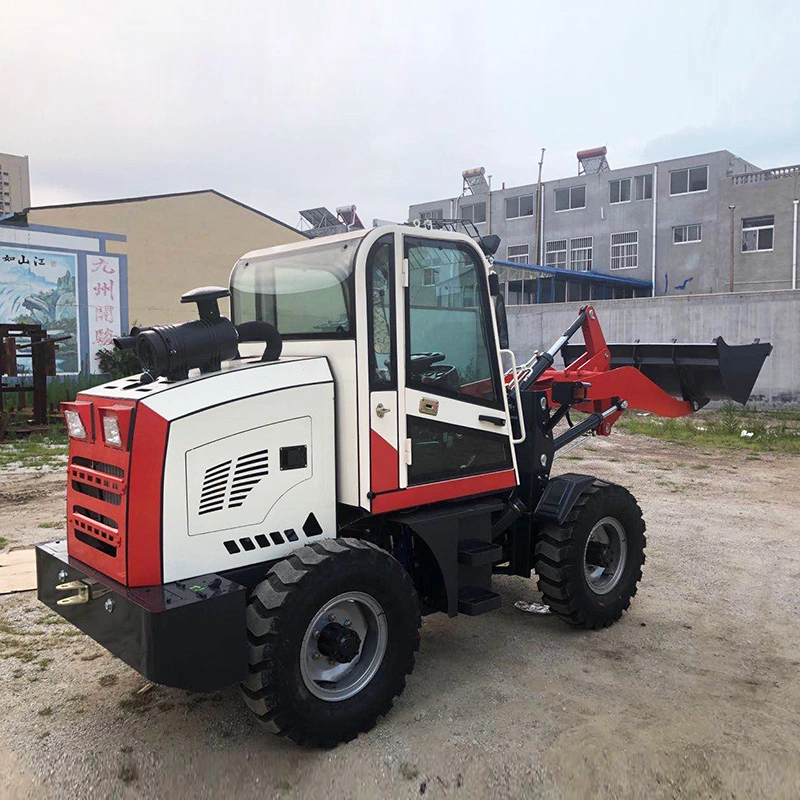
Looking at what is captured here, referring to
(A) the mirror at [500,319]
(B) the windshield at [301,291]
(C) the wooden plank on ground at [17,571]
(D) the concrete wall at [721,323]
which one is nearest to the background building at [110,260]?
(D) the concrete wall at [721,323]

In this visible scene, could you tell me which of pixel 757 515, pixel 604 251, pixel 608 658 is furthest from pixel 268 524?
pixel 604 251

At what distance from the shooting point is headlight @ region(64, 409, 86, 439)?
3.77m

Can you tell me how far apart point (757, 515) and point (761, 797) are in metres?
5.76

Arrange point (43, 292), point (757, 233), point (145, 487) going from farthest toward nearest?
point (757, 233), point (43, 292), point (145, 487)

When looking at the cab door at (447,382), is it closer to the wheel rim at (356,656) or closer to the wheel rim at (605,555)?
the wheel rim at (356,656)

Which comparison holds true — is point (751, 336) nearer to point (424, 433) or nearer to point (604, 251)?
point (424, 433)

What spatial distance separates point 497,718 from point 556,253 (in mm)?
41391

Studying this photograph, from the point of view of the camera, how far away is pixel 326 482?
12.6 ft

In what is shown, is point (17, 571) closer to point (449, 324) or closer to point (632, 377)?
point (449, 324)

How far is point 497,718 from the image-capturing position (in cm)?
380

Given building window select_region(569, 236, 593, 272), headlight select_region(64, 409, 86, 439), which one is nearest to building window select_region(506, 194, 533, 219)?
building window select_region(569, 236, 593, 272)

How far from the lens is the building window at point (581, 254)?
137 ft

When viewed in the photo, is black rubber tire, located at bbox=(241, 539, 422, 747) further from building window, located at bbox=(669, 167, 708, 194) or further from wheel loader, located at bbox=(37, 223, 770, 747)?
building window, located at bbox=(669, 167, 708, 194)

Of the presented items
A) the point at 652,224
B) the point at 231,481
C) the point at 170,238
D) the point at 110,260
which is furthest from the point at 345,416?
the point at 652,224
